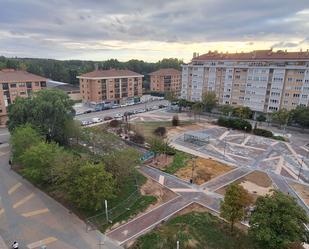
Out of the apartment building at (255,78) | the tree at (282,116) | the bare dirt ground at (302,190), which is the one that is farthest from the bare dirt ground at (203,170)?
the apartment building at (255,78)

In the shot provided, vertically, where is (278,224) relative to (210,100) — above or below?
below

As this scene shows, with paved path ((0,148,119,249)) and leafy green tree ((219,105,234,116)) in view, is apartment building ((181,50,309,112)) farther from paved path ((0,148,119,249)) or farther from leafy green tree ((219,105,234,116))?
paved path ((0,148,119,249))

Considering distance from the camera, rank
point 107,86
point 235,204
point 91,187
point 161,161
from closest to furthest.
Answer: point 235,204 < point 91,187 < point 161,161 < point 107,86

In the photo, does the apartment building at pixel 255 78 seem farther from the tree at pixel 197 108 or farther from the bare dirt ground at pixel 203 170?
the bare dirt ground at pixel 203 170

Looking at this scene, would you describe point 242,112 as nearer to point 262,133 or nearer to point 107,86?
point 262,133

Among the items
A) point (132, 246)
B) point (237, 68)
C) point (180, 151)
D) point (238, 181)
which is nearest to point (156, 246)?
point (132, 246)

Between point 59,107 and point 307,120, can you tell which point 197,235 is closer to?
point 59,107

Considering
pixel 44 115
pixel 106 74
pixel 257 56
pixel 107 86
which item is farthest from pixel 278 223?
pixel 106 74
